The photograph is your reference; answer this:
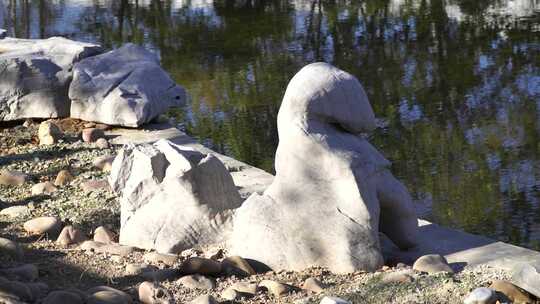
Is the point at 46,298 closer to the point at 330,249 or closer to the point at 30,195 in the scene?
the point at 330,249

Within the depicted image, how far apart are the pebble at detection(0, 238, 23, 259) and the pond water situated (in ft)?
10.5

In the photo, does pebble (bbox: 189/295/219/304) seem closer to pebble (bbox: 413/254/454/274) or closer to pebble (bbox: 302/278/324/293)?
pebble (bbox: 302/278/324/293)

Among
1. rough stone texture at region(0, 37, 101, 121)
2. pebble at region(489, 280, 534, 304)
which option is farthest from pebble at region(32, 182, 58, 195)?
pebble at region(489, 280, 534, 304)

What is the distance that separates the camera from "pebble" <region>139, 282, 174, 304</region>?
5387 mm

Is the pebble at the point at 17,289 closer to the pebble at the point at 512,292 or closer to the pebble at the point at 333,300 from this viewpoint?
the pebble at the point at 333,300

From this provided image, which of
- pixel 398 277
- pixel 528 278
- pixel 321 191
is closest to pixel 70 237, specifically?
pixel 321 191

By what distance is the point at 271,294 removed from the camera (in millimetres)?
5641

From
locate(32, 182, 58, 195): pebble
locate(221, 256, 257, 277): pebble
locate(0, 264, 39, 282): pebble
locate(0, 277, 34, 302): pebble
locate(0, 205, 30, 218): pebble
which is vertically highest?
locate(0, 277, 34, 302): pebble

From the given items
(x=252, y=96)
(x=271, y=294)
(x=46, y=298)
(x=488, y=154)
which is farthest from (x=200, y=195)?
(x=252, y=96)

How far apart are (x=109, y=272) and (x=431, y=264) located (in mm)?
1846

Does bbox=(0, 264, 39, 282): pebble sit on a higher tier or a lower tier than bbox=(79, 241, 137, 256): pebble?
higher

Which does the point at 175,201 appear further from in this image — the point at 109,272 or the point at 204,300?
the point at 204,300

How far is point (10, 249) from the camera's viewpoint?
621 cm

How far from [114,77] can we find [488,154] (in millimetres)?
3893
